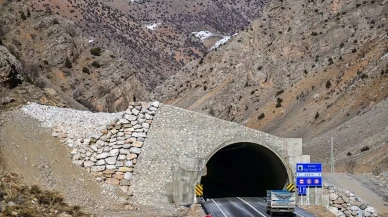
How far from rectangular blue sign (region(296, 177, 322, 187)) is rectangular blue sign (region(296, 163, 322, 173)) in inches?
20.2

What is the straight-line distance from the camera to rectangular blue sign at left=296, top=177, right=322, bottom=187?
38.6 m

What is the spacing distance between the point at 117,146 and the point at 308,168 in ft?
45.2

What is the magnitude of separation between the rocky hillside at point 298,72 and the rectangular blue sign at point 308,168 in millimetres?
20453

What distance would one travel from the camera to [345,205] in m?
37.5

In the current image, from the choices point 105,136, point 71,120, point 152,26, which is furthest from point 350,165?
point 152,26

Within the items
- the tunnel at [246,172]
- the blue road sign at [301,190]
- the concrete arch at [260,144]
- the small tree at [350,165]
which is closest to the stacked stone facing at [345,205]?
the blue road sign at [301,190]

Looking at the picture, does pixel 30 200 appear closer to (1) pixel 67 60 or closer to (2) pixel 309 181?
(2) pixel 309 181

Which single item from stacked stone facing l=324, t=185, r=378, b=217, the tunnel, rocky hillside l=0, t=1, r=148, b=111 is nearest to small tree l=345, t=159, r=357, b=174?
the tunnel

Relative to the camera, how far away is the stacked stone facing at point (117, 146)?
1433 inches

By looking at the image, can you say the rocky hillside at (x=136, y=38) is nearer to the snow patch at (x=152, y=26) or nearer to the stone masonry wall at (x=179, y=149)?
the snow patch at (x=152, y=26)

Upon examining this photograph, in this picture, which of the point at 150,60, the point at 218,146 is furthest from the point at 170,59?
the point at 218,146

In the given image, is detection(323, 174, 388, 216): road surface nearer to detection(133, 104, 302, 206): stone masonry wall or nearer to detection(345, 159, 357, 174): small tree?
detection(345, 159, 357, 174): small tree

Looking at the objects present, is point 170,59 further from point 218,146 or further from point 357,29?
point 218,146

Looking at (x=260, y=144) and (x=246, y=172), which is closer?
(x=260, y=144)
